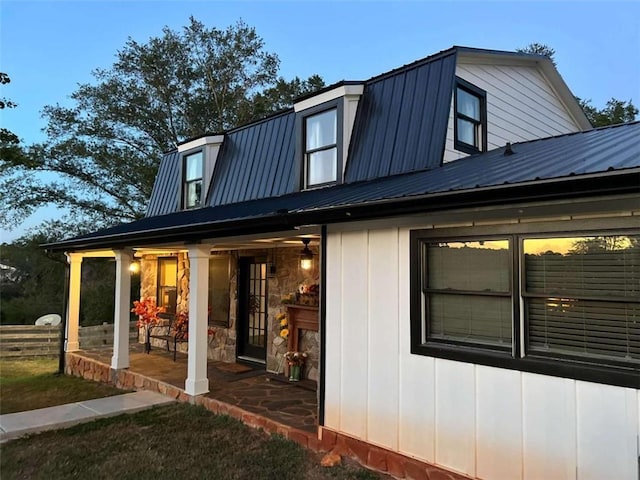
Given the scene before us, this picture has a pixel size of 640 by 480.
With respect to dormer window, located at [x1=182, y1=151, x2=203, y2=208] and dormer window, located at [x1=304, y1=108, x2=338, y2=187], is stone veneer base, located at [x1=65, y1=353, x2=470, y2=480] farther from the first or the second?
dormer window, located at [x1=182, y1=151, x2=203, y2=208]

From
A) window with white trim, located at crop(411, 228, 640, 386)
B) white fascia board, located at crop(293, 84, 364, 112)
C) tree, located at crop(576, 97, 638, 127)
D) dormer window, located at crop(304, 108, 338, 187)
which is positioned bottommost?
window with white trim, located at crop(411, 228, 640, 386)

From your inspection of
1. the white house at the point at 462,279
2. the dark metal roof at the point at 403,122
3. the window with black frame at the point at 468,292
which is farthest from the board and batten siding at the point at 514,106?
the window with black frame at the point at 468,292

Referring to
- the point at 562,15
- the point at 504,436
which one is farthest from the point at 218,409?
the point at 562,15

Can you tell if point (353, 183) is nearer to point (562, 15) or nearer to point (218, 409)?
point (218, 409)

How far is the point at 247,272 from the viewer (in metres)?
8.99

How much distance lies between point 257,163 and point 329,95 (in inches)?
86.3

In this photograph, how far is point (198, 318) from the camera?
22.0ft

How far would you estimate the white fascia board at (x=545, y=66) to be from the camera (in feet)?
22.5

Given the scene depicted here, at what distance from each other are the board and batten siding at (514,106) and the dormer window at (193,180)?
5820 mm

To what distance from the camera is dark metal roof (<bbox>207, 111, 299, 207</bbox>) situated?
791 centimetres

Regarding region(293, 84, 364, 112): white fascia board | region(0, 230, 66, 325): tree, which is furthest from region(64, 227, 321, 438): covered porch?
region(0, 230, 66, 325): tree

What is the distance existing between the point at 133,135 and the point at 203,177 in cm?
1251

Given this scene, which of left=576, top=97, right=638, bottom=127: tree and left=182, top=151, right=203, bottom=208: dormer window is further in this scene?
left=576, top=97, right=638, bottom=127: tree

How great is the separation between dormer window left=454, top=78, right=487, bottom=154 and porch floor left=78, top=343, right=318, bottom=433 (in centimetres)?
419
